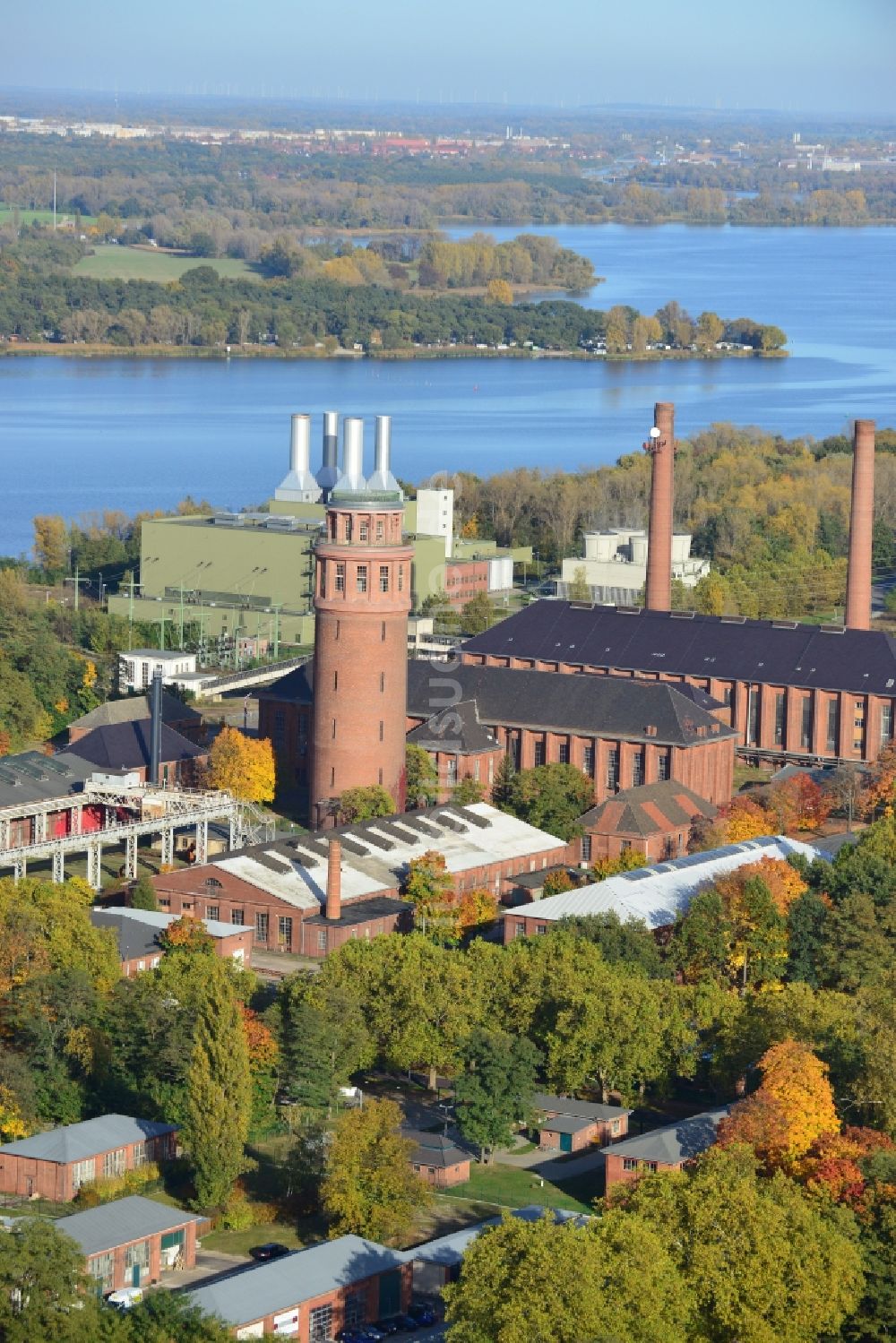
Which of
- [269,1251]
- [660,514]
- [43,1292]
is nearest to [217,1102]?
[269,1251]

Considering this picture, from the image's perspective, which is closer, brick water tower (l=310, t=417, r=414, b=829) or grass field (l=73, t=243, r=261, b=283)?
brick water tower (l=310, t=417, r=414, b=829)

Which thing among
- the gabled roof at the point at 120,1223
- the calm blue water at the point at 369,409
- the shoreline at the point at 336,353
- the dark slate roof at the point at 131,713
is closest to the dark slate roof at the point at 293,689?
the dark slate roof at the point at 131,713

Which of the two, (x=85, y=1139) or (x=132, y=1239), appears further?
(x=85, y=1139)

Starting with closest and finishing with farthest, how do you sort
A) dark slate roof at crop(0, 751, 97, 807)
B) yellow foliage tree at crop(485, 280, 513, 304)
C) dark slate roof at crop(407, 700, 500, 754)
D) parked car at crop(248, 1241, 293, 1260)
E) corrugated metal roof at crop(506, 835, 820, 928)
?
parked car at crop(248, 1241, 293, 1260) < corrugated metal roof at crop(506, 835, 820, 928) < dark slate roof at crop(0, 751, 97, 807) < dark slate roof at crop(407, 700, 500, 754) < yellow foliage tree at crop(485, 280, 513, 304)

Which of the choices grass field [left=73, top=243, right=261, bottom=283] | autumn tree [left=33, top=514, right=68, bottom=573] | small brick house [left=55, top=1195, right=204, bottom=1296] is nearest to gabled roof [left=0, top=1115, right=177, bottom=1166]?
small brick house [left=55, top=1195, right=204, bottom=1296]

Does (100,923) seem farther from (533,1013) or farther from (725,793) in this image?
(725,793)

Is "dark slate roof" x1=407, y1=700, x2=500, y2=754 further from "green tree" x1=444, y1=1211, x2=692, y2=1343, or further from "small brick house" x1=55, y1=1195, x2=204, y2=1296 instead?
"green tree" x1=444, y1=1211, x2=692, y2=1343

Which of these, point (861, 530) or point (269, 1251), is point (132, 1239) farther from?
point (861, 530)
